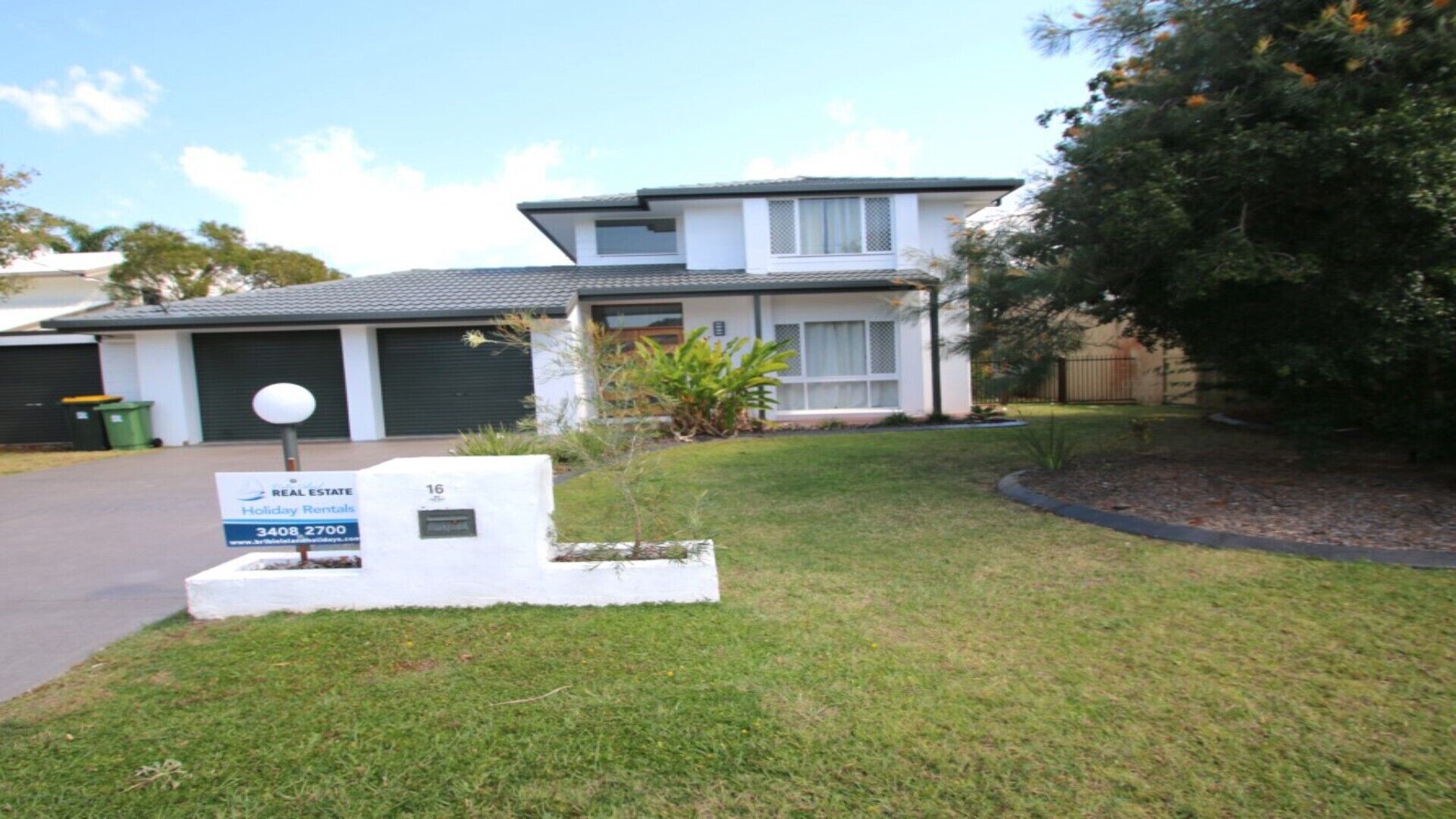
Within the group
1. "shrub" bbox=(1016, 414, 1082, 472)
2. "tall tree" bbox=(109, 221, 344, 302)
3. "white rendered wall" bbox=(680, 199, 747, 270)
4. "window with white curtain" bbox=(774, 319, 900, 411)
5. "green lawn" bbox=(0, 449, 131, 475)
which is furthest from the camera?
"tall tree" bbox=(109, 221, 344, 302)

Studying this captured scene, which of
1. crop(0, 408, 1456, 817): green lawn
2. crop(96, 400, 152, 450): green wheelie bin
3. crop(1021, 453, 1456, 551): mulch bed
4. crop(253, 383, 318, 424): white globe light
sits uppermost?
crop(253, 383, 318, 424): white globe light

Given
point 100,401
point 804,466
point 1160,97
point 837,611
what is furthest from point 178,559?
point 100,401

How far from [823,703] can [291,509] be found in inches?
135

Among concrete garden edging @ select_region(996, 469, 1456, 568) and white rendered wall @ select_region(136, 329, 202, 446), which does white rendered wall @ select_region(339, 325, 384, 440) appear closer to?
white rendered wall @ select_region(136, 329, 202, 446)

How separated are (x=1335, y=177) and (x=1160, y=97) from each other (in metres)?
1.57

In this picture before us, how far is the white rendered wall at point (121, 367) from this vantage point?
1518 centimetres

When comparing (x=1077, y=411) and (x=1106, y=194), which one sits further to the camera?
(x=1077, y=411)

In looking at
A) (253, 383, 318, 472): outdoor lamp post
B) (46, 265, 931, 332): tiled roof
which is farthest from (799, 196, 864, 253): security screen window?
(253, 383, 318, 472): outdoor lamp post

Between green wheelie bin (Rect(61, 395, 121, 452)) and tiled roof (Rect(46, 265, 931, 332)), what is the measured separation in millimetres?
1387

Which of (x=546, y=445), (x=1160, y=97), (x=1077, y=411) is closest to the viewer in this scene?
(x=1160, y=97)

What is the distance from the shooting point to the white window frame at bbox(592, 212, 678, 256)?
57.5ft

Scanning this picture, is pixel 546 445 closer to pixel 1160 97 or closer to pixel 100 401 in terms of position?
pixel 1160 97

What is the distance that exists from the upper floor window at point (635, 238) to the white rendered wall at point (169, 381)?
28.8 feet

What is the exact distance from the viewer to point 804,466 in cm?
940
